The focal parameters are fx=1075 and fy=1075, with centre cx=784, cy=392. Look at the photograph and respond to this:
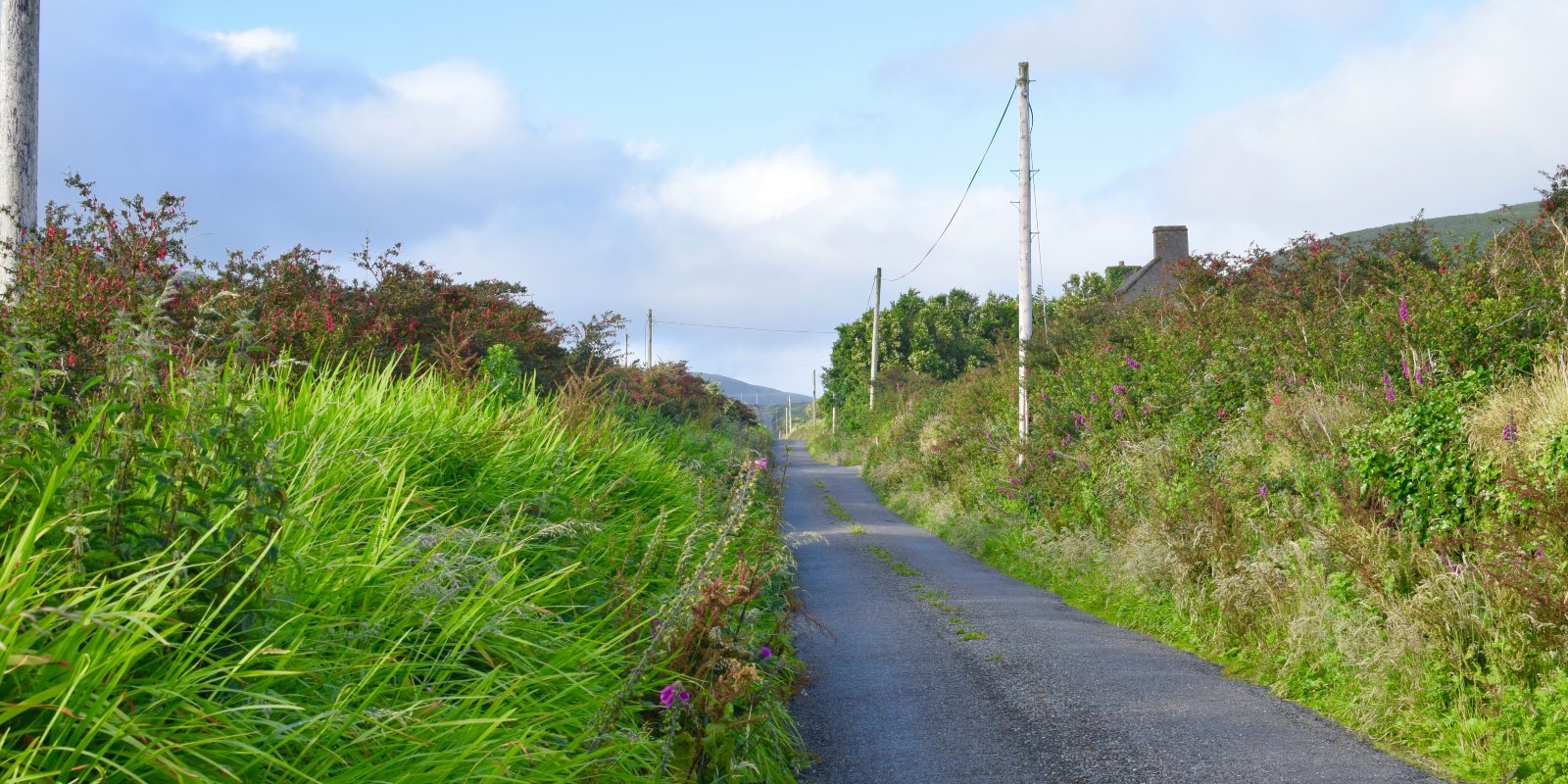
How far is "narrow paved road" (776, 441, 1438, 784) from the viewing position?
573cm

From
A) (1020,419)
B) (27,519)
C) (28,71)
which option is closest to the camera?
(27,519)

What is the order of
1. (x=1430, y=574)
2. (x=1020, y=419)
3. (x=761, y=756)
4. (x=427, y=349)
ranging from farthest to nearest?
(x=1020, y=419)
(x=427, y=349)
(x=1430, y=574)
(x=761, y=756)

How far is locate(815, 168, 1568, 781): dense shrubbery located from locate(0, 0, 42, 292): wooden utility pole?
10687mm

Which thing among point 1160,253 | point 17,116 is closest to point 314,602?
point 17,116

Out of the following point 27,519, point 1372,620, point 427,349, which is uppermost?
point 427,349

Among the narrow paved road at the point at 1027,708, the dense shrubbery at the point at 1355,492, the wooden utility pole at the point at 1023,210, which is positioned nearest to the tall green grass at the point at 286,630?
the narrow paved road at the point at 1027,708

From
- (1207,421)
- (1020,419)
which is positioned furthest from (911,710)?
(1020,419)

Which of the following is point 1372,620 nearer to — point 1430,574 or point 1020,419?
point 1430,574

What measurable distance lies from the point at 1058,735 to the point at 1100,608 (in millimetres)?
5020

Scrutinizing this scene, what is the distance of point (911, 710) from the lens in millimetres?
6789

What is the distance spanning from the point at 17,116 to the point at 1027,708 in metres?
9.71

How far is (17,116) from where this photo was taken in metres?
9.40

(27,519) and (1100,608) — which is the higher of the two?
(27,519)

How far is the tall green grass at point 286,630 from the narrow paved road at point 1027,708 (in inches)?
34.2
